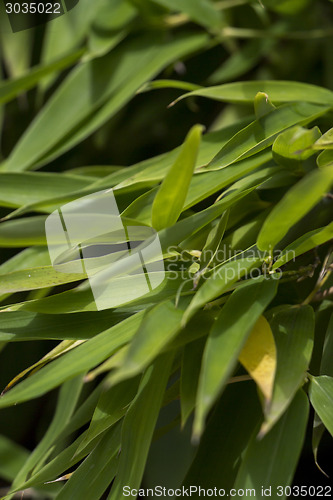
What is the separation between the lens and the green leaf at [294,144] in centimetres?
32

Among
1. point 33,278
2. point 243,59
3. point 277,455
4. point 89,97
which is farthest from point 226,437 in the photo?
point 243,59

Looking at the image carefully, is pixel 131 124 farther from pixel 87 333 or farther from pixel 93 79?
pixel 87 333

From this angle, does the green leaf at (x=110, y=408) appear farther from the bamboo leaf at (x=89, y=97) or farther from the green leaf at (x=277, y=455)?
the bamboo leaf at (x=89, y=97)

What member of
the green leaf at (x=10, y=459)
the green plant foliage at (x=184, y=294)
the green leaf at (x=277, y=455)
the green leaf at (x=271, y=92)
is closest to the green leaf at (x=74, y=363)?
the green plant foliage at (x=184, y=294)

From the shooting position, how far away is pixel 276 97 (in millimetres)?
443

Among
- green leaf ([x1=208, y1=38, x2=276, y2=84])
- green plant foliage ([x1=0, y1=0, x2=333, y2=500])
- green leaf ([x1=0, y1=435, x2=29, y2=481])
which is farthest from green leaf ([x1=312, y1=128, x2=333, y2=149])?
green leaf ([x1=0, y1=435, x2=29, y2=481])

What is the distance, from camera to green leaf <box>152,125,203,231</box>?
0.26 m

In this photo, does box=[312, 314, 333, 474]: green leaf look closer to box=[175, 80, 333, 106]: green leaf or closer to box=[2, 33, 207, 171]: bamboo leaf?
box=[175, 80, 333, 106]: green leaf

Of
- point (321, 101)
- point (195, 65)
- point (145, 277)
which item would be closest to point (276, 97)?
point (321, 101)

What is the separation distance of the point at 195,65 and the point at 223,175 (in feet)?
1.39

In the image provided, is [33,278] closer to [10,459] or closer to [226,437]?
[226,437]

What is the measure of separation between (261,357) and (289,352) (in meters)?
0.03

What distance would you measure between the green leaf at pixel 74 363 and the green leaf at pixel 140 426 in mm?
39

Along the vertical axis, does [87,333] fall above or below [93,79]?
below
